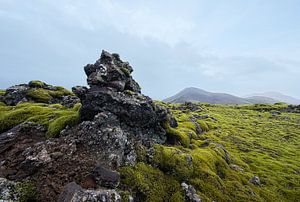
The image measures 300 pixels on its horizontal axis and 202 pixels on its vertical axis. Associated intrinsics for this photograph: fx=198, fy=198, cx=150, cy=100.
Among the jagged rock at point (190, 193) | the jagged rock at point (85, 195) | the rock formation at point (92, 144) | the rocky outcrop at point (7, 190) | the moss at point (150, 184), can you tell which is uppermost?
the rock formation at point (92, 144)

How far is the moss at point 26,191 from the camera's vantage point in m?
10.6

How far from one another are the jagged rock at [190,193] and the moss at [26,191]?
382 inches

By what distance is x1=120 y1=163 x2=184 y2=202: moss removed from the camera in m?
12.9

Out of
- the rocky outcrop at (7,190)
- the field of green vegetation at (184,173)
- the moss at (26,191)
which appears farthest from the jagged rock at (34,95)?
the moss at (26,191)

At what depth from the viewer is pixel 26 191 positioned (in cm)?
1090

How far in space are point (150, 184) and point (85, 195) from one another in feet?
15.5

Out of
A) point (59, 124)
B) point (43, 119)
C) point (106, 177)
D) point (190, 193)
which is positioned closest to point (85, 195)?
point (106, 177)

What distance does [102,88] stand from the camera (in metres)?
18.8

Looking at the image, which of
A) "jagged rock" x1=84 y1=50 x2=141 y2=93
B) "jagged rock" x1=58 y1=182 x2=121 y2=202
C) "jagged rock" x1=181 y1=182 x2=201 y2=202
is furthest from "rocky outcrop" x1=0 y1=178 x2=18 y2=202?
"jagged rock" x1=181 y1=182 x2=201 y2=202

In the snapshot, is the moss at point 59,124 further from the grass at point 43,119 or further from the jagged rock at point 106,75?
the jagged rock at point 106,75

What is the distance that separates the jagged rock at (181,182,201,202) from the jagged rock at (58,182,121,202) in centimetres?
550

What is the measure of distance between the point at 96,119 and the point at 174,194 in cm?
819

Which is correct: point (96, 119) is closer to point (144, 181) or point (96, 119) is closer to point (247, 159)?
point (144, 181)

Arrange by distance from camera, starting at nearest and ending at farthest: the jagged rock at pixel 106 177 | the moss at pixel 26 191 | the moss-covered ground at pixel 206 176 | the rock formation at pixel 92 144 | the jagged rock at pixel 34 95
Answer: the moss at pixel 26 191, the rock formation at pixel 92 144, the jagged rock at pixel 106 177, the moss-covered ground at pixel 206 176, the jagged rock at pixel 34 95
